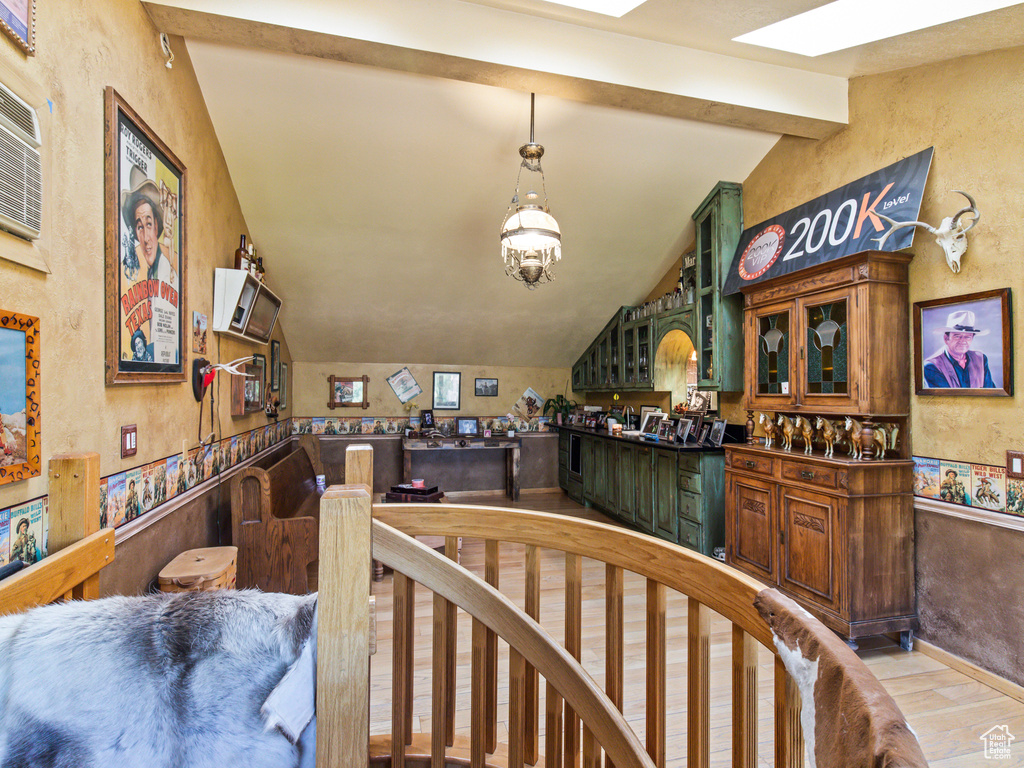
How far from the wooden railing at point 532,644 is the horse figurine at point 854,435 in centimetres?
230

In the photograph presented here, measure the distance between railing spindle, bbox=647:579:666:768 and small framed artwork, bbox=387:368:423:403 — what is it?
5.86 meters

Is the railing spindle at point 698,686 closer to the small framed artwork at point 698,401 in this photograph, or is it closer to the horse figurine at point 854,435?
the horse figurine at point 854,435

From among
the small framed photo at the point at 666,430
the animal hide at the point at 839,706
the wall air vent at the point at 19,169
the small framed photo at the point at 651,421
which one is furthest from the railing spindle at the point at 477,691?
the small framed photo at the point at 651,421

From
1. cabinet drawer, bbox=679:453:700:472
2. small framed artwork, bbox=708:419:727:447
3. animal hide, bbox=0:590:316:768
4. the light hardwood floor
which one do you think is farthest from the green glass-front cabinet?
animal hide, bbox=0:590:316:768

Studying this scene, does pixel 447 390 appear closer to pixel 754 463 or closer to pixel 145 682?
pixel 754 463

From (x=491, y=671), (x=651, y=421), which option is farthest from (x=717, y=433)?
(x=491, y=671)

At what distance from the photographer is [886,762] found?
428 mm

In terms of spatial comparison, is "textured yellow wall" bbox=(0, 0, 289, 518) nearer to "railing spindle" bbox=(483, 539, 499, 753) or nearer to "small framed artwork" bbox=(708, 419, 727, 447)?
"railing spindle" bbox=(483, 539, 499, 753)

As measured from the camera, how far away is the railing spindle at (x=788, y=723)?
36.7 inches

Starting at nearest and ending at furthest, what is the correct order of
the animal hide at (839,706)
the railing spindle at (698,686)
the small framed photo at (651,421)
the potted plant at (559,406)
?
1. the animal hide at (839,706)
2. the railing spindle at (698,686)
3. the small framed photo at (651,421)
4. the potted plant at (559,406)

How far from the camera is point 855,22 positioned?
265cm

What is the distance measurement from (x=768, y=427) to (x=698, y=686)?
9.80 ft

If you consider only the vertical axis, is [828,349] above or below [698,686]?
above

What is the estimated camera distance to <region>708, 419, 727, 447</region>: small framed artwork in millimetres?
4430
